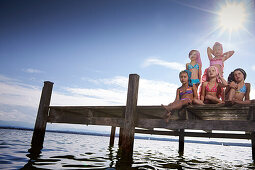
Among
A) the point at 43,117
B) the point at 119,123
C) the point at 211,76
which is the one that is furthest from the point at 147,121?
the point at 43,117

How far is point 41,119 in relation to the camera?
629 cm

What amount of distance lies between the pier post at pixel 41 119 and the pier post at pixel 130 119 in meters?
3.10

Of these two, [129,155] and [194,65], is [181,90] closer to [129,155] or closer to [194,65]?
[194,65]

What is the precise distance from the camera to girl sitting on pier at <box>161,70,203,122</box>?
4398 mm

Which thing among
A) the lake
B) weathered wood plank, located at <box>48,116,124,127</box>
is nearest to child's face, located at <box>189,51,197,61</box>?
weathered wood plank, located at <box>48,116,124,127</box>

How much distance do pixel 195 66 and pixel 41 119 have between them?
5.36 meters

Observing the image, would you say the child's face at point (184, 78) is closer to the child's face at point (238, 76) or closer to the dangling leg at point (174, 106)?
the dangling leg at point (174, 106)

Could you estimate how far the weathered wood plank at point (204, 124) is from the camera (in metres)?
3.82

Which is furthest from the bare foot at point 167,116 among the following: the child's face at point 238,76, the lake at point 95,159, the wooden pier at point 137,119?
the child's face at point 238,76

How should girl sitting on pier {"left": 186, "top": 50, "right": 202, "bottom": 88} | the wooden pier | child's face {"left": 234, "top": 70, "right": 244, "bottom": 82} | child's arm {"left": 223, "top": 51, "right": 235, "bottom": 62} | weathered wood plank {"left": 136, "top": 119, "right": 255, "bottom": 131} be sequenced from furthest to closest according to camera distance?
child's arm {"left": 223, "top": 51, "right": 235, "bottom": 62} < girl sitting on pier {"left": 186, "top": 50, "right": 202, "bottom": 88} < child's face {"left": 234, "top": 70, "right": 244, "bottom": 82} < the wooden pier < weathered wood plank {"left": 136, "top": 119, "right": 255, "bottom": 131}

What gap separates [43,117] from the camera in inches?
249

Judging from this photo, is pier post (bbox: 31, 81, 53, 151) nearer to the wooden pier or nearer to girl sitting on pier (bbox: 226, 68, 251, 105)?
the wooden pier

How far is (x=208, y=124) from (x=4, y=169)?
4.20 metres

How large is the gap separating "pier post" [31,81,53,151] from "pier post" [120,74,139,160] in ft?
10.2
